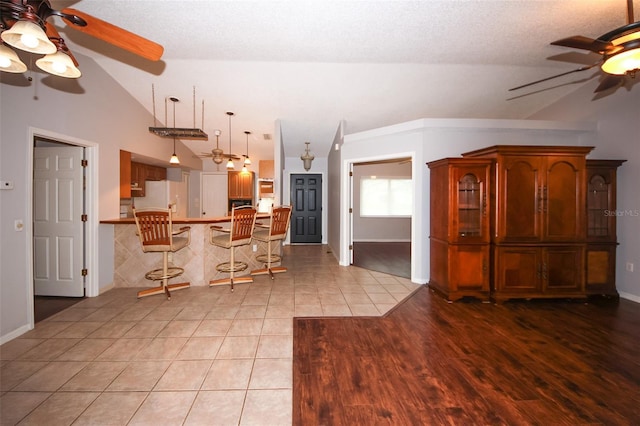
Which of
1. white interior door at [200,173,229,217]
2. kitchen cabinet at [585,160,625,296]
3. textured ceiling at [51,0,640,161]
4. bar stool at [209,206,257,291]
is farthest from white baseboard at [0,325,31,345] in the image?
kitchen cabinet at [585,160,625,296]

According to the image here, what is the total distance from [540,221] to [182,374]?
4.29 metres

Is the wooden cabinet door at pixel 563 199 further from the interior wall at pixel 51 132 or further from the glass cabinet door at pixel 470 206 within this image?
the interior wall at pixel 51 132

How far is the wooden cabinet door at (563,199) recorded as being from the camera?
3.47 metres

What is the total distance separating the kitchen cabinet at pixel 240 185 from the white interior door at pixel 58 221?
3.87 m

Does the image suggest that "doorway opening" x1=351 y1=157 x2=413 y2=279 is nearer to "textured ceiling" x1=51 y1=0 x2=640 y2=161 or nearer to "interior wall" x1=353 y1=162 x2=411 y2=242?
"interior wall" x1=353 y1=162 x2=411 y2=242

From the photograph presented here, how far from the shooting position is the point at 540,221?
3.48m

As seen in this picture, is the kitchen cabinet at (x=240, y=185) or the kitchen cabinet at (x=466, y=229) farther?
the kitchen cabinet at (x=240, y=185)

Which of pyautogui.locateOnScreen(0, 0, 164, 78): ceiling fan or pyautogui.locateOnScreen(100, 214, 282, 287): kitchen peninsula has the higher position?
pyautogui.locateOnScreen(0, 0, 164, 78): ceiling fan

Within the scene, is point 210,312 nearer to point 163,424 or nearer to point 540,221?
point 163,424

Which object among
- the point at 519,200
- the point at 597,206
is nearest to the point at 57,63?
the point at 519,200

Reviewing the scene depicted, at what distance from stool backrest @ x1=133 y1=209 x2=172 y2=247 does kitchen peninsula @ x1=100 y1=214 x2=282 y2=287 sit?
1.26ft

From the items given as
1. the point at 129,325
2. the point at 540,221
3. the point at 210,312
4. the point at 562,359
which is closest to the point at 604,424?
the point at 562,359

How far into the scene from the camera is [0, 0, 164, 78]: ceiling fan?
55.6 inches

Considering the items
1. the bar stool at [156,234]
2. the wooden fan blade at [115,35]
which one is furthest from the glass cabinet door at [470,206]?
the bar stool at [156,234]
